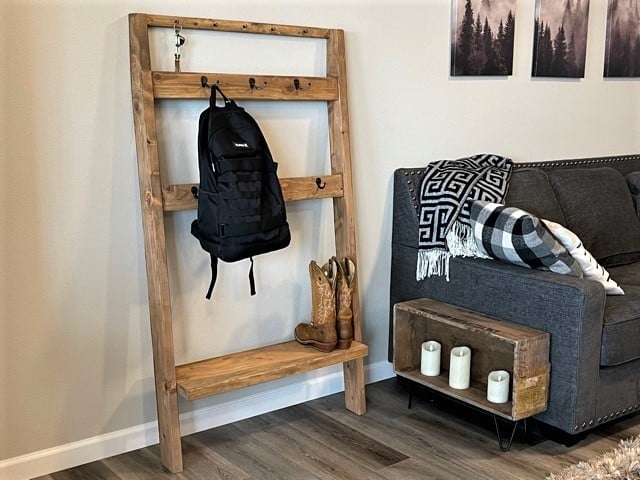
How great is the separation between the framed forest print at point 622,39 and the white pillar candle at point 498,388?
2084mm

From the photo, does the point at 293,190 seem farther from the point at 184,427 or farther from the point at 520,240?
the point at 184,427

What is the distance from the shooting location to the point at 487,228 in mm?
2752

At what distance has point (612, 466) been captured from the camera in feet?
7.25

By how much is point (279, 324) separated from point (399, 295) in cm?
56

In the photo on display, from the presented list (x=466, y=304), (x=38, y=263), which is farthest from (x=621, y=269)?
(x=38, y=263)

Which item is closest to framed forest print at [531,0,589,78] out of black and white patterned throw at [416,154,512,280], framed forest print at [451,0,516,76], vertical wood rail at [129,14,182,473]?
framed forest print at [451,0,516,76]

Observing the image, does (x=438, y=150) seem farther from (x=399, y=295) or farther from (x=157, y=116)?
(x=157, y=116)

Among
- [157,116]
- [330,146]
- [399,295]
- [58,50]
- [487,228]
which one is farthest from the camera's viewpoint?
[399,295]

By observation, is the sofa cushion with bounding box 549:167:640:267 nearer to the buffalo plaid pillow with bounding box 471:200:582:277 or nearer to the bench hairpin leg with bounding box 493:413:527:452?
the buffalo plaid pillow with bounding box 471:200:582:277

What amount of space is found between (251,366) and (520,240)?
1.04m

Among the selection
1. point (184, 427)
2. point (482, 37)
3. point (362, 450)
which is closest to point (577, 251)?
point (362, 450)

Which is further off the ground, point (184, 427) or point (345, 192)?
point (345, 192)

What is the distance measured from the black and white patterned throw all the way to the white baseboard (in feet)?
1.94

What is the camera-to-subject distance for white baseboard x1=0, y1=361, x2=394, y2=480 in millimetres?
2473
